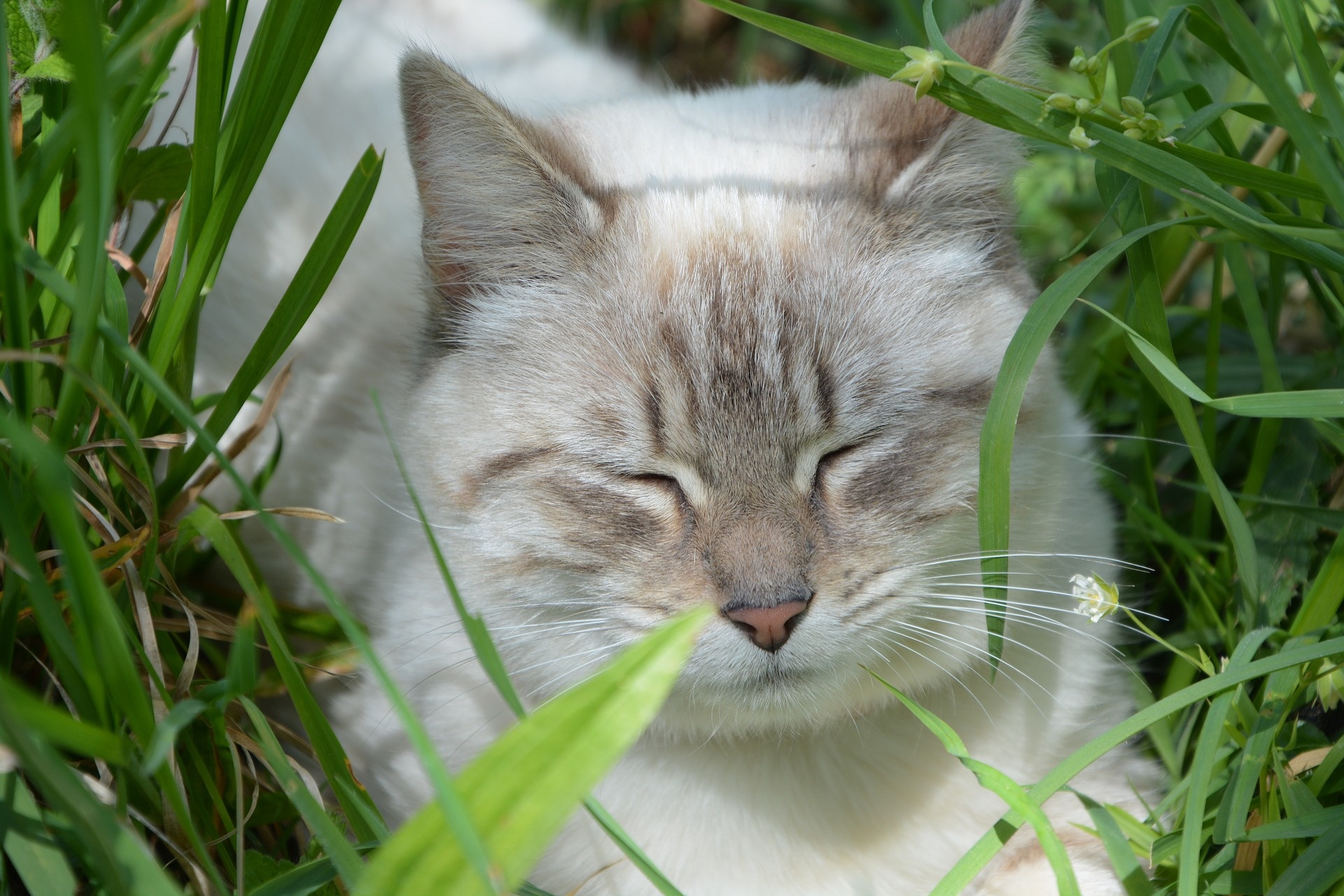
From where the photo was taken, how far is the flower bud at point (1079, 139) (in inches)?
53.8

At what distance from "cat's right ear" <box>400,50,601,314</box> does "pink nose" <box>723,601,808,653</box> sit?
59 centimetres

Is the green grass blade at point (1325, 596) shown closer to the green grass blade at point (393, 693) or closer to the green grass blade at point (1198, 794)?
the green grass blade at point (1198, 794)

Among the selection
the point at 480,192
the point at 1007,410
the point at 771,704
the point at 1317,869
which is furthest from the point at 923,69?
the point at 1317,869

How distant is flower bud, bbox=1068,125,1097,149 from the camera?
1367mm

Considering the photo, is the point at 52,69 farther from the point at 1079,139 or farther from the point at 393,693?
the point at 1079,139

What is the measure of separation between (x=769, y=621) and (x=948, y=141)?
28.2 inches

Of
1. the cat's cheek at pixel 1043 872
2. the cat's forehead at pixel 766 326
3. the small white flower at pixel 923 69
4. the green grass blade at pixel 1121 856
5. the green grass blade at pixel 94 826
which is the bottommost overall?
the cat's cheek at pixel 1043 872

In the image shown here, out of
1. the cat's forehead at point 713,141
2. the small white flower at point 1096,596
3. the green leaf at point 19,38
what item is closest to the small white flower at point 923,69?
the cat's forehead at point 713,141

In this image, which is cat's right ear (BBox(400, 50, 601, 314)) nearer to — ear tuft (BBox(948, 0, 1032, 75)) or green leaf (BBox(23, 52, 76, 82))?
green leaf (BBox(23, 52, 76, 82))

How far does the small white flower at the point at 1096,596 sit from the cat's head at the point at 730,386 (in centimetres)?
12

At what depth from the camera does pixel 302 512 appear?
1749 millimetres

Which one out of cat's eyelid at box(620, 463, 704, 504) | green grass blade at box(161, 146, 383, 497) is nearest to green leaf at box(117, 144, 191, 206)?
green grass blade at box(161, 146, 383, 497)

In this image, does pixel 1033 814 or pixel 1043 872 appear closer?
pixel 1033 814

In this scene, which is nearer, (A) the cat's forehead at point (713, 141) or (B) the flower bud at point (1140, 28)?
(B) the flower bud at point (1140, 28)
